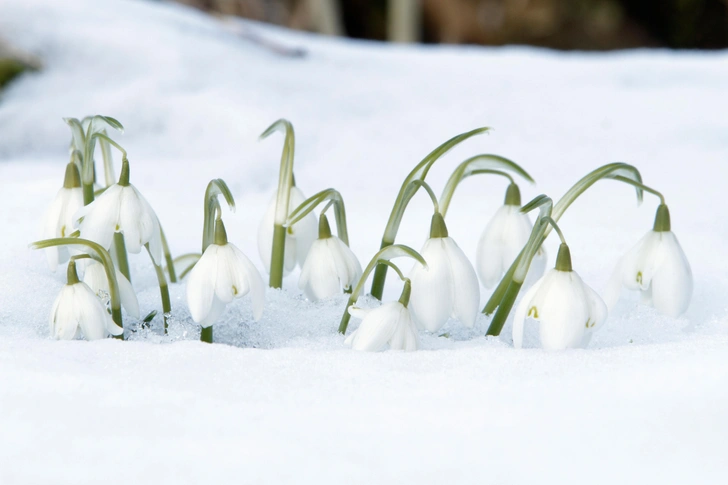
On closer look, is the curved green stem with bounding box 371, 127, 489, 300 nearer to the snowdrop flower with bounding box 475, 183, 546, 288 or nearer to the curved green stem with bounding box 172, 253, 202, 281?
the snowdrop flower with bounding box 475, 183, 546, 288

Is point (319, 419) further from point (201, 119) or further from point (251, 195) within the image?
point (201, 119)

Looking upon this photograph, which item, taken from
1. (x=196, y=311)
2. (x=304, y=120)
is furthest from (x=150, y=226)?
(x=304, y=120)

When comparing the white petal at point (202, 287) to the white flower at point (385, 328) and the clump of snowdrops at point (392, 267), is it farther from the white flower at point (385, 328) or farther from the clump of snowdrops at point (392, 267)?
the white flower at point (385, 328)

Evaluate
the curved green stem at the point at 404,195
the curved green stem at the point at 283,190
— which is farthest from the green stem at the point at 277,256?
the curved green stem at the point at 404,195

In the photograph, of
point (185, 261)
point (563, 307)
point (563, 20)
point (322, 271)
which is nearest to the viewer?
point (563, 307)

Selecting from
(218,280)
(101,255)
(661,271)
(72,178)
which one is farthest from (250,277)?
(661,271)

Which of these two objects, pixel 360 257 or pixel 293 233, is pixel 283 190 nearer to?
pixel 293 233
